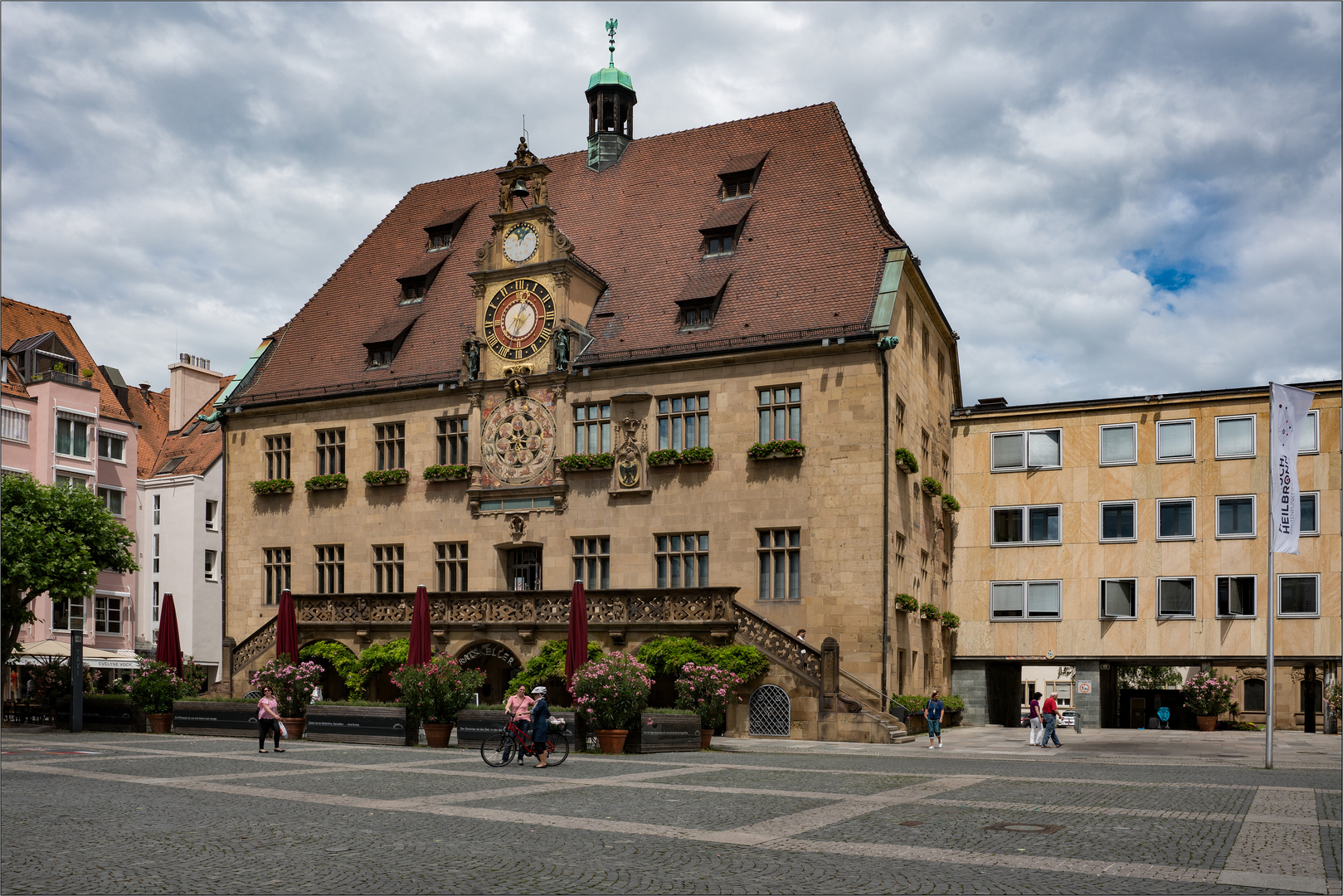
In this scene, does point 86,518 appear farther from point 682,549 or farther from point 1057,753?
point 1057,753

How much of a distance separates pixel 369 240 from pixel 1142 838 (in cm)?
4423

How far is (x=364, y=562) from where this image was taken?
150 feet

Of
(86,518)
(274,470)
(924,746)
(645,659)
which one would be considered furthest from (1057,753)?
(86,518)

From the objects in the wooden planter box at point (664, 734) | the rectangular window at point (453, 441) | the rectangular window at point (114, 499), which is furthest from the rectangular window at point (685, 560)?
the rectangular window at point (114, 499)

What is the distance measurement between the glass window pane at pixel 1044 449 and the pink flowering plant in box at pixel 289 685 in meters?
27.1

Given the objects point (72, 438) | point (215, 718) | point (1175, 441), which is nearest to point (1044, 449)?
point (1175, 441)

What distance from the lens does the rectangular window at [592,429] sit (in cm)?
4178

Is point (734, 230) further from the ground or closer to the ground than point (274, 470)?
further from the ground

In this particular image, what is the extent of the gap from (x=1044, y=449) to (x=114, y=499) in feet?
148

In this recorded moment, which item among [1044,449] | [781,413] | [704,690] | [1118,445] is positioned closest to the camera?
[704,690]

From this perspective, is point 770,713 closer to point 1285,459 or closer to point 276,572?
point 1285,459

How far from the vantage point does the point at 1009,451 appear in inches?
1901

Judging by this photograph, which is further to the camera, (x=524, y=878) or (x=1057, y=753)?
(x=1057, y=753)

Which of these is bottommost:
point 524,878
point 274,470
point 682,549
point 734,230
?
point 524,878
